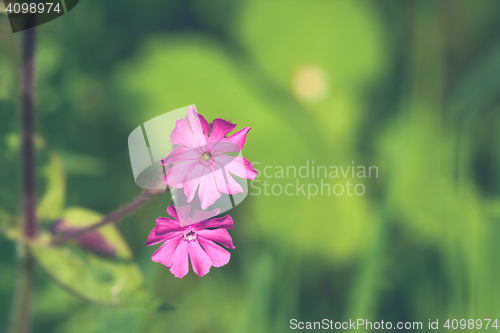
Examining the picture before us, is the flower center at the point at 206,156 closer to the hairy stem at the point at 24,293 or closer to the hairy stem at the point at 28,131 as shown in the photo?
the hairy stem at the point at 28,131

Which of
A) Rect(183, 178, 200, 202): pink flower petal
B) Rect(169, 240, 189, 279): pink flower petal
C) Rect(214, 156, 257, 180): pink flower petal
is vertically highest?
Rect(214, 156, 257, 180): pink flower petal

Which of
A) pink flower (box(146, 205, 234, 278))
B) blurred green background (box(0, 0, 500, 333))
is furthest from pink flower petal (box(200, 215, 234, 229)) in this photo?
blurred green background (box(0, 0, 500, 333))

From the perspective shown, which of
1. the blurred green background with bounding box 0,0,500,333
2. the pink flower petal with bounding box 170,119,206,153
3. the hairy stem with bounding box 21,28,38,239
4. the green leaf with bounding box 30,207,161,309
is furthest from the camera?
the blurred green background with bounding box 0,0,500,333

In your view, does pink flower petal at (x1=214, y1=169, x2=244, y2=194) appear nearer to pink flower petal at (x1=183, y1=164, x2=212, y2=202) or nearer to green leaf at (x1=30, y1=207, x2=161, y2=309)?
pink flower petal at (x1=183, y1=164, x2=212, y2=202)

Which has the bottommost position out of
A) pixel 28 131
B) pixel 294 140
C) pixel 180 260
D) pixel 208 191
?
pixel 180 260

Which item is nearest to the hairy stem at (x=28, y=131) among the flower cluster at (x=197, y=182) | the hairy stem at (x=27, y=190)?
the hairy stem at (x=27, y=190)

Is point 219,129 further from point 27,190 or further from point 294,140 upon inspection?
point 294,140

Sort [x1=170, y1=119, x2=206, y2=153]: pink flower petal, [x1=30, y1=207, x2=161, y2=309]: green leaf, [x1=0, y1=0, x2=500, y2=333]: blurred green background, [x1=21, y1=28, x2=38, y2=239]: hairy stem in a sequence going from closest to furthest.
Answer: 1. [x1=170, y1=119, x2=206, y2=153]: pink flower petal
2. [x1=21, y1=28, x2=38, y2=239]: hairy stem
3. [x1=30, y1=207, x2=161, y2=309]: green leaf
4. [x1=0, y1=0, x2=500, y2=333]: blurred green background

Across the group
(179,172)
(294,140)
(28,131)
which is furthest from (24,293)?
(294,140)
